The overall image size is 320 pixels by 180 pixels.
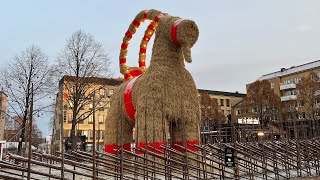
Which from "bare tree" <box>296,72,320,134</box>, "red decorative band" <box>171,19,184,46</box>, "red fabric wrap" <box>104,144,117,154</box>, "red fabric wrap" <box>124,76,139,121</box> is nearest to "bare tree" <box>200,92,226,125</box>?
"bare tree" <box>296,72,320,134</box>

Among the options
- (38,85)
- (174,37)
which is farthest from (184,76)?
(38,85)

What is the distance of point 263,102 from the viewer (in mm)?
38688

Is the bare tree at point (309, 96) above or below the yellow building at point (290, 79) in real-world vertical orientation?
below

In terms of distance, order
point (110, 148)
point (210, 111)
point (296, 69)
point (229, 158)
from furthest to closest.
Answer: point (296, 69) → point (210, 111) → point (110, 148) → point (229, 158)

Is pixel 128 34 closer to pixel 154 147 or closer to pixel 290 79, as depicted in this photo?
pixel 154 147

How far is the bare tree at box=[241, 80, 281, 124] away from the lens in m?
37.9

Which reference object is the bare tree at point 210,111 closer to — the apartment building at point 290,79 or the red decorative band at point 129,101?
the apartment building at point 290,79

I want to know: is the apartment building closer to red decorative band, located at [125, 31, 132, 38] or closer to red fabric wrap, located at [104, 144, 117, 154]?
red decorative band, located at [125, 31, 132, 38]

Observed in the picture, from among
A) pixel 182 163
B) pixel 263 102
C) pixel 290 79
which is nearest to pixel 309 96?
pixel 263 102

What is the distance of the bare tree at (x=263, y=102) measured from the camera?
124 ft

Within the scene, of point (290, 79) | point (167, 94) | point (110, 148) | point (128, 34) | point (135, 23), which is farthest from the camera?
point (290, 79)

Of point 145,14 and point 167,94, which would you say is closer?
point 167,94

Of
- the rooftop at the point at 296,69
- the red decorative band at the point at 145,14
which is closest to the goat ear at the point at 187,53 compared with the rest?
the red decorative band at the point at 145,14

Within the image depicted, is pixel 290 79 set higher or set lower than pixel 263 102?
higher
